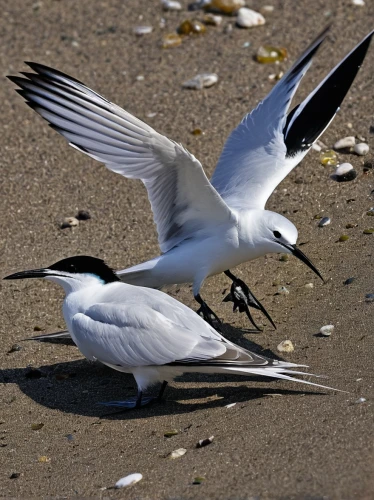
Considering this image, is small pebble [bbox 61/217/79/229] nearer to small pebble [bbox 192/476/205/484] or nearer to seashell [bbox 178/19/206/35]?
seashell [bbox 178/19/206/35]

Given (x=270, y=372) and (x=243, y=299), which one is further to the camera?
(x=243, y=299)

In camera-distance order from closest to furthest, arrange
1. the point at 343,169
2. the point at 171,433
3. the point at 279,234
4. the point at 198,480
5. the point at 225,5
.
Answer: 1. the point at 198,480
2. the point at 171,433
3. the point at 279,234
4. the point at 343,169
5. the point at 225,5

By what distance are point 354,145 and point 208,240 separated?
227 centimetres

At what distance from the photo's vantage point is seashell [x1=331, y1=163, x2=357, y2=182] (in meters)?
7.34

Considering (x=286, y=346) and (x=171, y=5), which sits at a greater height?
(x=171, y=5)

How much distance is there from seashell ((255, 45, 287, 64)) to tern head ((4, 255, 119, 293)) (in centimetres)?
400

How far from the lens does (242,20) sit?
31.0ft

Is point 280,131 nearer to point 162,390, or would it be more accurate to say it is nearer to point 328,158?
point 328,158

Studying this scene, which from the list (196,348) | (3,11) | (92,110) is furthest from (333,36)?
(196,348)

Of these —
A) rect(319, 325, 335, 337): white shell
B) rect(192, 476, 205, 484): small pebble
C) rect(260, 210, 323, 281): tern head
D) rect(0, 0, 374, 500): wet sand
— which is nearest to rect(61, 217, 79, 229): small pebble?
rect(0, 0, 374, 500): wet sand

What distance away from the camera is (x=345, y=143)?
7.70 meters

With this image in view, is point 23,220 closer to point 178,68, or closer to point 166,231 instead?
point 166,231

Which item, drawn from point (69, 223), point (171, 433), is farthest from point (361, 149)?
point (171, 433)

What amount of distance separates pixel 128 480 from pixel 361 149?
161 inches
